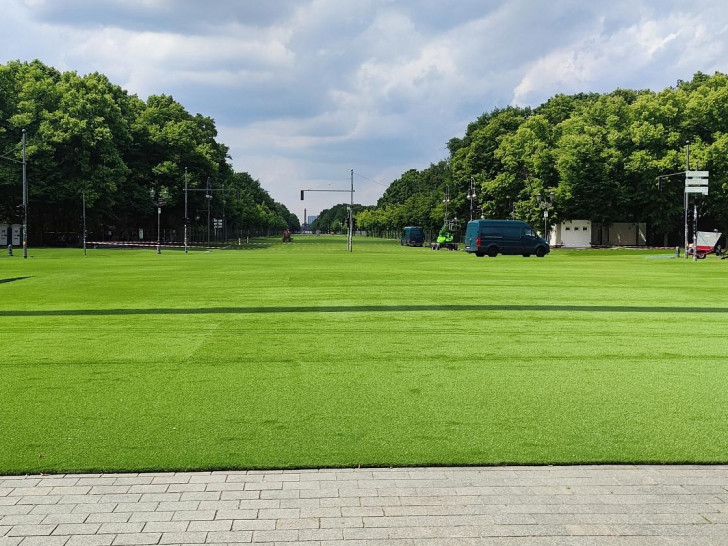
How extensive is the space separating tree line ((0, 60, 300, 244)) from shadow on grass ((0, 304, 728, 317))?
152ft

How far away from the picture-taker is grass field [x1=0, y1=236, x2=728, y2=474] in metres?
5.24

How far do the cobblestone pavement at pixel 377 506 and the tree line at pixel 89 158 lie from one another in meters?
56.8

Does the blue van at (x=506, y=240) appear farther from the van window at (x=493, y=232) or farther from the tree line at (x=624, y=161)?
the tree line at (x=624, y=161)

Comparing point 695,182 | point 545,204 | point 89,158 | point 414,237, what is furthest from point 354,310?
point 414,237

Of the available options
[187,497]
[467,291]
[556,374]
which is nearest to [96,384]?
[187,497]

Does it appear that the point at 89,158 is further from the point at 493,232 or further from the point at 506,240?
the point at 506,240

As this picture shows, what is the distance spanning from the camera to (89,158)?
6147 cm

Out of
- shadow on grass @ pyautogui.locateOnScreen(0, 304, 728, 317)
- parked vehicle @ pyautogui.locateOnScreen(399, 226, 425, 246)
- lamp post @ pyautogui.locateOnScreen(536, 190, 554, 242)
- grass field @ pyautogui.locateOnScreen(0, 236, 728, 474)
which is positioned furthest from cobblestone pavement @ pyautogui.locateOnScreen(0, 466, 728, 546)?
parked vehicle @ pyautogui.locateOnScreen(399, 226, 425, 246)

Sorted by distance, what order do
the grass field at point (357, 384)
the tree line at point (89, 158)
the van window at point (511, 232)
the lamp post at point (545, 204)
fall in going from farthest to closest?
1. the lamp post at point (545, 204)
2. the tree line at point (89, 158)
3. the van window at point (511, 232)
4. the grass field at point (357, 384)

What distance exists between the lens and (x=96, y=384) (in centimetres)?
745

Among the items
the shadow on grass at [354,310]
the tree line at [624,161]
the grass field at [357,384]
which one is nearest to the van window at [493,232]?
the tree line at [624,161]

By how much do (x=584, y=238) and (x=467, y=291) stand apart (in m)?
56.3

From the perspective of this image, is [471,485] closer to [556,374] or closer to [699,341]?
[556,374]

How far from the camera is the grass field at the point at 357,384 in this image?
5242mm
